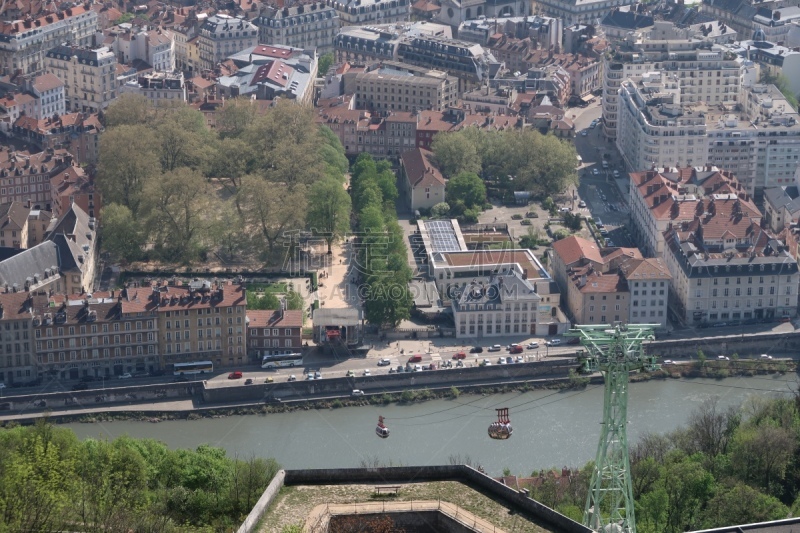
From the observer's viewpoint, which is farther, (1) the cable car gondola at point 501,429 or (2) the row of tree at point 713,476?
(1) the cable car gondola at point 501,429

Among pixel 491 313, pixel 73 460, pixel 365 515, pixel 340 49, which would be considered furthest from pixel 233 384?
pixel 340 49

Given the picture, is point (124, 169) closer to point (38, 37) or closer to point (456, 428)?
point (38, 37)

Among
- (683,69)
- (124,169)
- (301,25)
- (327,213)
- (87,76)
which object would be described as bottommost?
(327,213)

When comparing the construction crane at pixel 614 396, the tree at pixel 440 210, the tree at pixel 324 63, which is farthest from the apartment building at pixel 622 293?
the tree at pixel 324 63

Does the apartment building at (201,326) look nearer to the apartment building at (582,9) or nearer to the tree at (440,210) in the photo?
the tree at (440,210)

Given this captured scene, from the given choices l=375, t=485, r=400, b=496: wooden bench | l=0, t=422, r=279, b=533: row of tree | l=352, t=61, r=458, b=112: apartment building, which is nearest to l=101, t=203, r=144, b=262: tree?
l=0, t=422, r=279, b=533: row of tree

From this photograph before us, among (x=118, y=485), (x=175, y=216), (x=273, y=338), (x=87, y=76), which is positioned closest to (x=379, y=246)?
(x=273, y=338)

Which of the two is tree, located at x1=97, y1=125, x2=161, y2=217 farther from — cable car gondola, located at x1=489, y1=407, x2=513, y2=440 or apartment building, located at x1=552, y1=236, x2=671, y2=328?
cable car gondola, located at x1=489, y1=407, x2=513, y2=440
